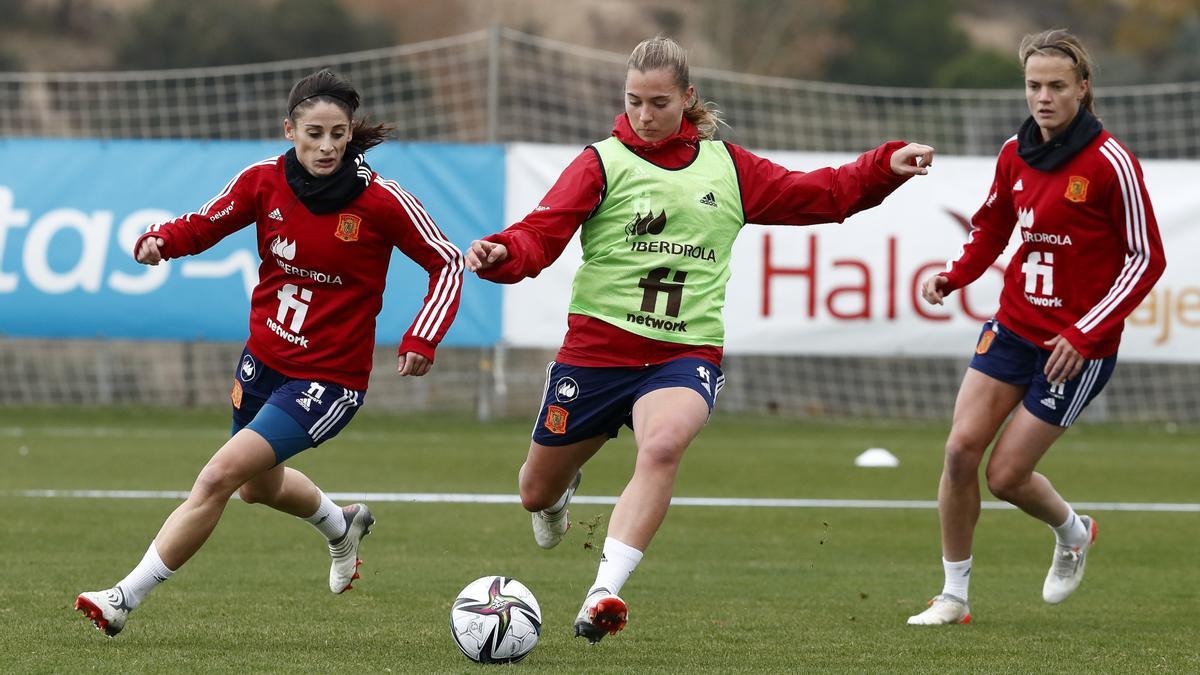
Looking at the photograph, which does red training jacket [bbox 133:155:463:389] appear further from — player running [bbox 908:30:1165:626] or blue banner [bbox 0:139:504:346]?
blue banner [bbox 0:139:504:346]

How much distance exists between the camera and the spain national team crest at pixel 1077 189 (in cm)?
637

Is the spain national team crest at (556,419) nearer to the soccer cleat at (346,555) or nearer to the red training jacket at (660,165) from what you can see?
the red training jacket at (660,165)

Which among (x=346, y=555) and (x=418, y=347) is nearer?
(x=418, y=347)

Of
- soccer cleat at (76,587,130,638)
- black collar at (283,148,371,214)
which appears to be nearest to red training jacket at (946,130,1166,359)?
black collar at (283,148,371,214)

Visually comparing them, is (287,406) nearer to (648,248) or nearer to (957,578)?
(648,248)

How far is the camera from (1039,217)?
6.46 m

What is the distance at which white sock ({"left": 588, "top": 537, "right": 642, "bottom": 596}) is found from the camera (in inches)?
210

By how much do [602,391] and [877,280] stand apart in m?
8.96

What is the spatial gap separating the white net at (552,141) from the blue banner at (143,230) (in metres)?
0.63

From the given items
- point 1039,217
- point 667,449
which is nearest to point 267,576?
point 667,449

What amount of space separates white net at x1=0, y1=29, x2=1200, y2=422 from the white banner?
788 mm

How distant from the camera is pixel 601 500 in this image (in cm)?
1035

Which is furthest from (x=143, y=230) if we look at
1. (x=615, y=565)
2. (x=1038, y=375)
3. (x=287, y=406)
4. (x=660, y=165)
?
(x=615, y=565)

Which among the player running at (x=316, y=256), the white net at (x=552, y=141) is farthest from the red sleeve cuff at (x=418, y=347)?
the white net at (x=552, y=141)
